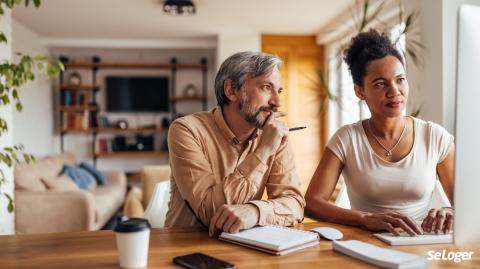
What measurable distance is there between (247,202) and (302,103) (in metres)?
5.28

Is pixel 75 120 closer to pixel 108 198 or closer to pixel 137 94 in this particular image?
pixel 137 94

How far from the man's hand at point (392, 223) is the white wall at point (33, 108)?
4972 mm

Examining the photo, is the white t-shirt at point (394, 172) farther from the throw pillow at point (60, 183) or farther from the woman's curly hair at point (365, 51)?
the throw pillow at point (60, 183)

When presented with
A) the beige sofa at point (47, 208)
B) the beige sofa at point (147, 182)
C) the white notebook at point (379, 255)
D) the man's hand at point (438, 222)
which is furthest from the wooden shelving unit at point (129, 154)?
the white notebook at point (379, 255)

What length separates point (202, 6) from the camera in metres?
4.94

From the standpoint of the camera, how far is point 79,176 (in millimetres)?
5523

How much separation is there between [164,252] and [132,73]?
6.62 m

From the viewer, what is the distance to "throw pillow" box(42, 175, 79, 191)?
4.60m

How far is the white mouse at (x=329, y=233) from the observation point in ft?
4.00

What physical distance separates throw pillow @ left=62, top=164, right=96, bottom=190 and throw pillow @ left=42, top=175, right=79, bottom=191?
0.77ft

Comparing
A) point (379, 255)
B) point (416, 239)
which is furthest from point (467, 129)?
point (416, 239)

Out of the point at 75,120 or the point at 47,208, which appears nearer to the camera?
the point at 47,208

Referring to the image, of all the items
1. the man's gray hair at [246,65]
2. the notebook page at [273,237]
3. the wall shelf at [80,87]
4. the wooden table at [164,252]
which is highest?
the wall shelf at [80,87]

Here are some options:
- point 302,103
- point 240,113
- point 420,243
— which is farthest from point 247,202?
point 302,103
